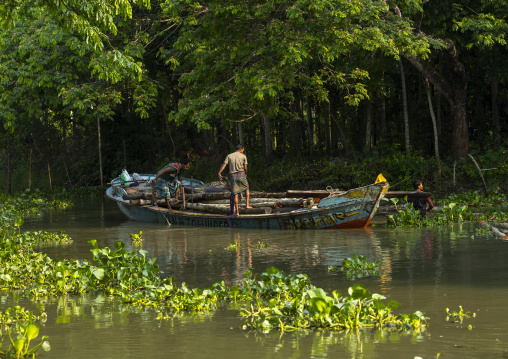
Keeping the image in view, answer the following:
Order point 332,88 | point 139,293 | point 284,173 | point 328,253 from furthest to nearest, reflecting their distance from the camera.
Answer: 1. point 332,88
2. point 284,173
3. point 328,253
4. point 139,293

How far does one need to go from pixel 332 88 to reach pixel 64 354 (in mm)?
20373

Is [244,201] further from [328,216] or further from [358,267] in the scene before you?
[358,267]

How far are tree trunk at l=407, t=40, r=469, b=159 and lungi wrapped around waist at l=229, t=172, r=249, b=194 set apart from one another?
23.0 ft

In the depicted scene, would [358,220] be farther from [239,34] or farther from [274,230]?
[239,34]

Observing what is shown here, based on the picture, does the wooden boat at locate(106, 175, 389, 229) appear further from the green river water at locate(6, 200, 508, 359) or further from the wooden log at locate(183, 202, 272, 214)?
the green river water at locate(6, 200, 508, 359)

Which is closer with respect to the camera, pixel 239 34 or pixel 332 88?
pixel 239 34

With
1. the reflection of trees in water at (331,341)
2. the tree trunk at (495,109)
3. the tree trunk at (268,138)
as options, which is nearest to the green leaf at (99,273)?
the reflection of trees in water at (331,341)

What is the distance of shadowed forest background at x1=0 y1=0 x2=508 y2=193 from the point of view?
16.5 metres

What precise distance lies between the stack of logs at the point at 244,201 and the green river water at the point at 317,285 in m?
1.12

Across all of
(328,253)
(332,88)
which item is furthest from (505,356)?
(332,88)

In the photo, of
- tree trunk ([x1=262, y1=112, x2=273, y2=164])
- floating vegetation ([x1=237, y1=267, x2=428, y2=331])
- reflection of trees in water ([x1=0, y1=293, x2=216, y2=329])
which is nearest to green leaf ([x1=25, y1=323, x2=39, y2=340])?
reflection of trees in water ([x1=0, y1=293, x2=216, y2=329])

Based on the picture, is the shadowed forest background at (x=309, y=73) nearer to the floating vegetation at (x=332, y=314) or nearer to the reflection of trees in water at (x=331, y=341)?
the floating vegetation at (x=332, y=314)

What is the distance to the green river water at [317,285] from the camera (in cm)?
535

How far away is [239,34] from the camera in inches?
703
